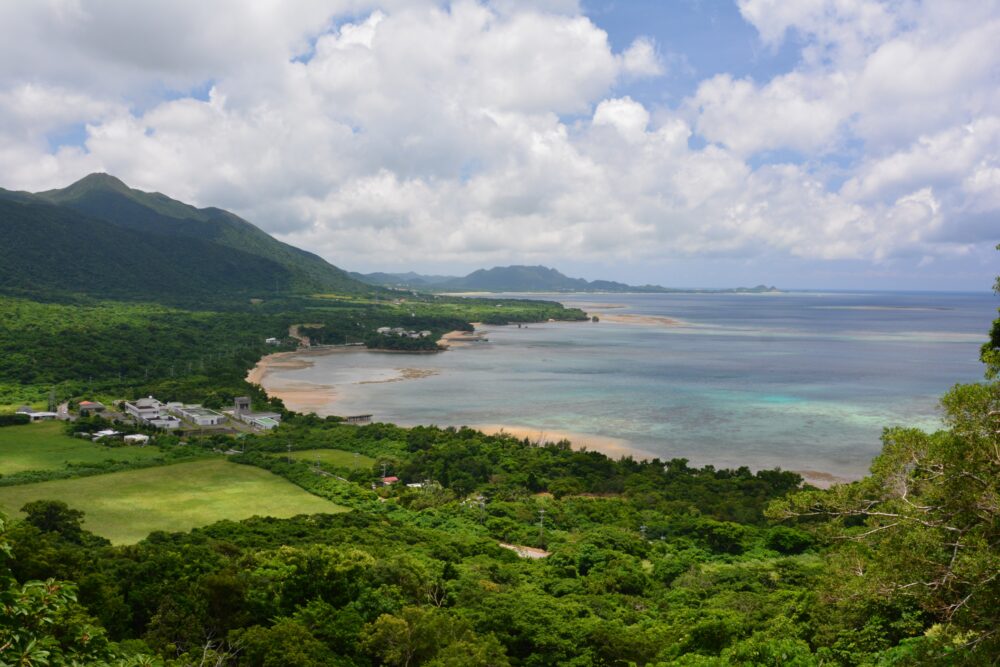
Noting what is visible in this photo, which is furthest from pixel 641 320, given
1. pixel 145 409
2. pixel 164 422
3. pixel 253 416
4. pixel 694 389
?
pixel 164 422

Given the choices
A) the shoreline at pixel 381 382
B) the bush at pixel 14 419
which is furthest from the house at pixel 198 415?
the bush at pixel 14 419

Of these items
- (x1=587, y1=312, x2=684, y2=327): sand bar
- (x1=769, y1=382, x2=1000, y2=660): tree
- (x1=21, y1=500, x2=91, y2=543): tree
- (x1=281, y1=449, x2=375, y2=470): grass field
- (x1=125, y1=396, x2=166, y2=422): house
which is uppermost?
(x1=769, y1=382, x2=1000, y2=660): tree

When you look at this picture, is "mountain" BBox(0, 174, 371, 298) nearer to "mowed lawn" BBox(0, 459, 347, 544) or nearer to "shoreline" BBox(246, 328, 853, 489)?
"shoreline" BBox(246, 328, 853, 489)

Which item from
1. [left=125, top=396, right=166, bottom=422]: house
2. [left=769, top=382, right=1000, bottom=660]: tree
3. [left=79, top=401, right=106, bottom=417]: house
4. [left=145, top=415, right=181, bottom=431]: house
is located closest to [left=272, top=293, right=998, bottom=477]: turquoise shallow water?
[left=145, top=415, right=181, bottom=431]: house

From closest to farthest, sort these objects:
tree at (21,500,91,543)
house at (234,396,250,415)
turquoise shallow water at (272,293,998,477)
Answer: tree at (21,500,91,543) < turquoise shallow water at (272,293,998,477) < house at (234,396,250,415)

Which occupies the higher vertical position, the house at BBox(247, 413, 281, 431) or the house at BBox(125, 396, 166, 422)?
the house at BBox(125, 396, 166, 422)

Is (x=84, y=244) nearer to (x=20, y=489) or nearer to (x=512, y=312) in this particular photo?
(x=512, y=312)

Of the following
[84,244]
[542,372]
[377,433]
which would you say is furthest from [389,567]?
[84,244]
